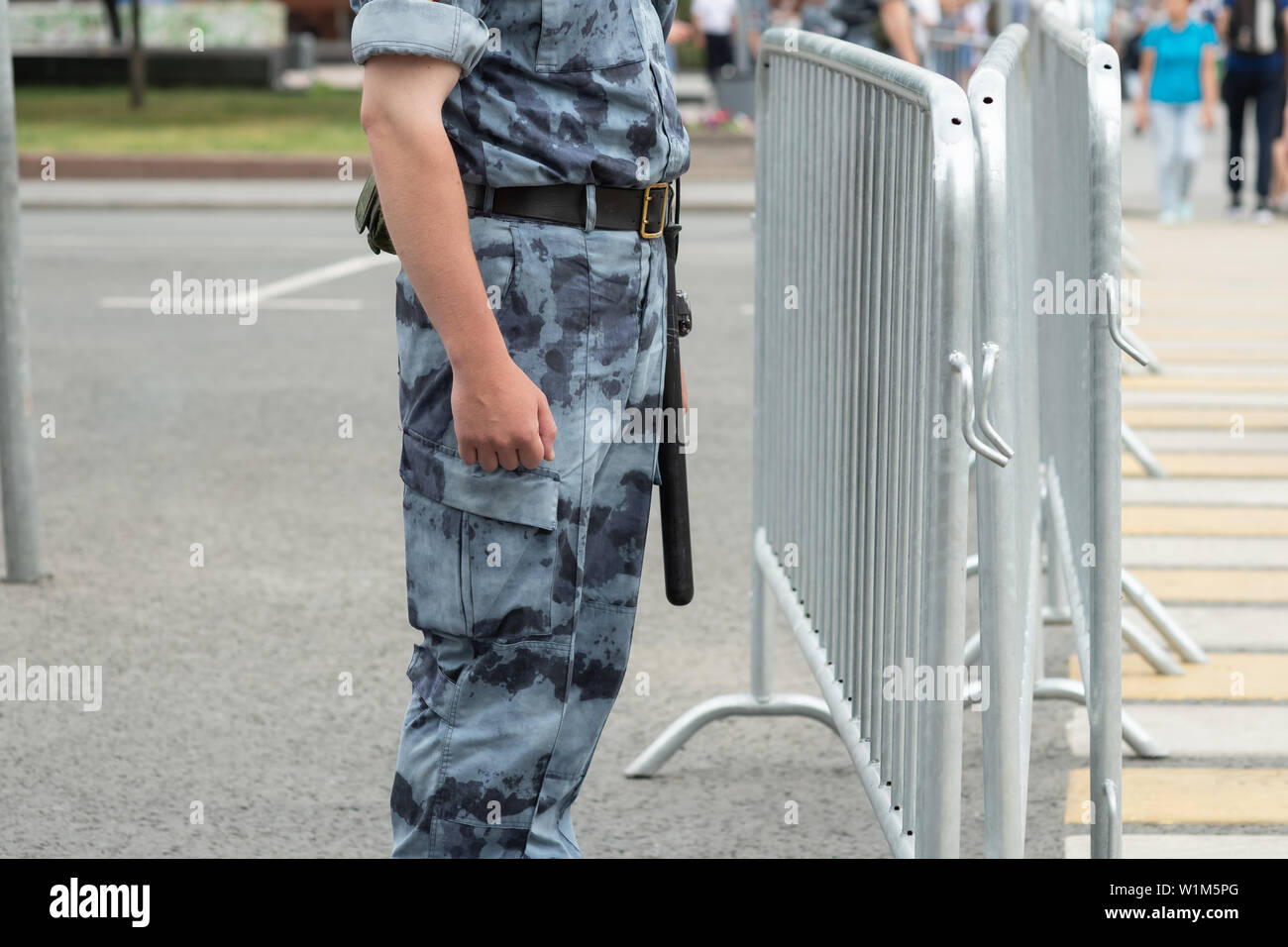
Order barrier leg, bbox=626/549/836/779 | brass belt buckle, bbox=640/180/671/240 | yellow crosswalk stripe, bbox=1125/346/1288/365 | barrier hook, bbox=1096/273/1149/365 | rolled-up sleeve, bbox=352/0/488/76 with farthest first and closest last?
yellow crosswalk stripe, bbox=1125/346/1288/365, barrier leg, bbox=626/549/836/779, barrier hook, bbox=1096/273/1149/365, brass belt buckle, bbox=640/180/671/240, rolled-up sleeve, bbox=352/0/488/76

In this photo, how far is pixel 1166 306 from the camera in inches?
397

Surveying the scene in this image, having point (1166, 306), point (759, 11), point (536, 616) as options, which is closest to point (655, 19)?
point (536, 616)

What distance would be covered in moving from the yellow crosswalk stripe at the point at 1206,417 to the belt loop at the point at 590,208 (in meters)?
4.96

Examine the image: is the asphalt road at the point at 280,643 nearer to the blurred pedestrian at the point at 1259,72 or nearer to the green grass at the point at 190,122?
the blurred pedestrian at the point at 1259,72

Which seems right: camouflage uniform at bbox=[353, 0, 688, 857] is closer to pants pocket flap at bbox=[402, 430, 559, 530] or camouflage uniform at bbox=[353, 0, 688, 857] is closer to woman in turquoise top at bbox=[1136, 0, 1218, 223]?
pants pocket flap at bbox=[402, 430, 559, 530]

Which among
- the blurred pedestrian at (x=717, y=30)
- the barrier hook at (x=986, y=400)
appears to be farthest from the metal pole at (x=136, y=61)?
the barrier hook at (x=986, y=400)

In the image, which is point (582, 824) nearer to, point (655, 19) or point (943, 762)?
point (943, 762)

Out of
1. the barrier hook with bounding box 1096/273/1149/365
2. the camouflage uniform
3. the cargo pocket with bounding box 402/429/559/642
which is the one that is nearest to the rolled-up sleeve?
the camouflage uniform

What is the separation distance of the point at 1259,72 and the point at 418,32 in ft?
43.9

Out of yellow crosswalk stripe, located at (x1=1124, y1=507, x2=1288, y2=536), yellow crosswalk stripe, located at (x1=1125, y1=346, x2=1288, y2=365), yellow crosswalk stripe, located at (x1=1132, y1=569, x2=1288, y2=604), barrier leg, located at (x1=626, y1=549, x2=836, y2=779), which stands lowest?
yellow crosswalk stripe, located at (x1=1132, y1=569, x2=1288, y2=604)

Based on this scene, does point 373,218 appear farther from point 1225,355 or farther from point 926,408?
point 1225,355

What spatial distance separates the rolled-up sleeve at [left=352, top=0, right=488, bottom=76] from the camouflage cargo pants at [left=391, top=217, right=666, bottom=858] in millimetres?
256

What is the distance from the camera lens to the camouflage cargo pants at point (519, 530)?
252cm

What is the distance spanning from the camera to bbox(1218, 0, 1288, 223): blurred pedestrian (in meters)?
14.4
